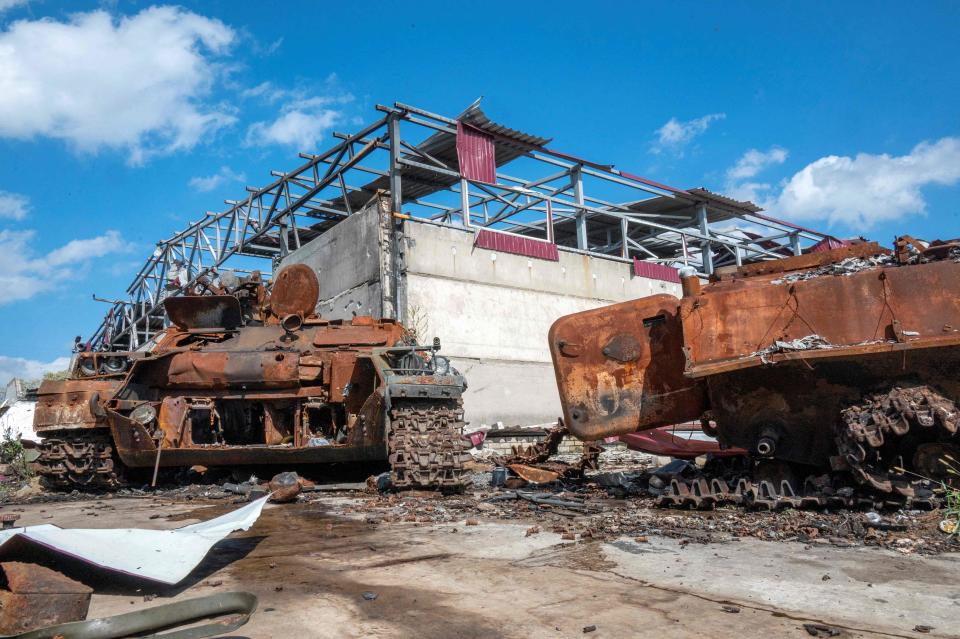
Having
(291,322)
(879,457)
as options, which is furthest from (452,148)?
(879,457)

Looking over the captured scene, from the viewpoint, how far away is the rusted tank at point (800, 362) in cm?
496

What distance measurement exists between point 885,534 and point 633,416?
2.28 meters

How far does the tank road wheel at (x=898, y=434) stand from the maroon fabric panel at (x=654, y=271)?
555 inches

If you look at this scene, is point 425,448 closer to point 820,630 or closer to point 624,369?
point 624,369

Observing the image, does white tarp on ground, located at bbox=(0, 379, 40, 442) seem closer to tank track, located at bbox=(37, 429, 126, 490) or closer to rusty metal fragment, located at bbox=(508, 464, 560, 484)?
tank track, located at bbox=(37, 429, 126, 490)

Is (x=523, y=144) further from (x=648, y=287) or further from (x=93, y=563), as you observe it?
(x=93, y=563)

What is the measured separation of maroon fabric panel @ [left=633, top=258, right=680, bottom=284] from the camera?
1908 centimetres

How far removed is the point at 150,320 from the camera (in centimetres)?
2769

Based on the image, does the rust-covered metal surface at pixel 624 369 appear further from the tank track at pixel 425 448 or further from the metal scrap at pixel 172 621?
the metal scrap at pixel 172 621

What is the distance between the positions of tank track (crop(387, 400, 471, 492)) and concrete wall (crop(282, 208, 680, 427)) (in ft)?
22.1

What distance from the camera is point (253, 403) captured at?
8.91m

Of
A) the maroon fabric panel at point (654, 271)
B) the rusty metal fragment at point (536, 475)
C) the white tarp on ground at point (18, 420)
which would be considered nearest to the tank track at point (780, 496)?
the rusty metal fragment at point (536, 475)

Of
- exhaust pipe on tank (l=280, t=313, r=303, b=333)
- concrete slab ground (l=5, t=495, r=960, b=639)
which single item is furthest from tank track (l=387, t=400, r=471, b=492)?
exhaust pipe on tank (l=280, t=313, r=303, b=333)

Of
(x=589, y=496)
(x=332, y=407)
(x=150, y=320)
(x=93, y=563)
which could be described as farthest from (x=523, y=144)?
(x=150, y=320)
